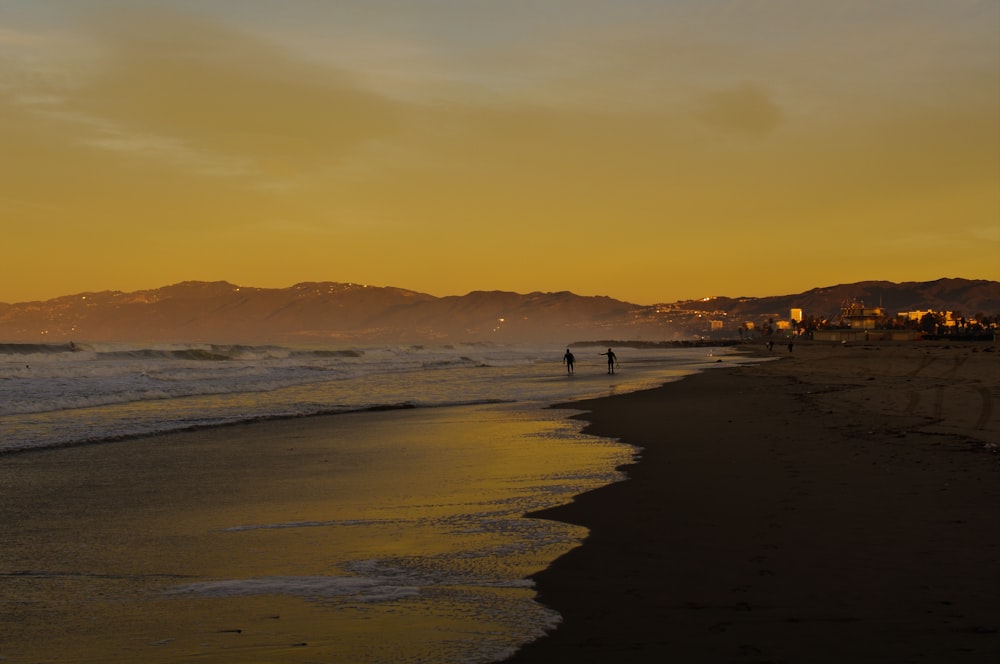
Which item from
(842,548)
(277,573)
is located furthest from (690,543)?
(277,573)

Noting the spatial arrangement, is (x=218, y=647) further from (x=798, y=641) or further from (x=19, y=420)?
(x=19, y=420)

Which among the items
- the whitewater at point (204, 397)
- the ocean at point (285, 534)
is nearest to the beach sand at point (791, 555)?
the ocean at point (285, 534)

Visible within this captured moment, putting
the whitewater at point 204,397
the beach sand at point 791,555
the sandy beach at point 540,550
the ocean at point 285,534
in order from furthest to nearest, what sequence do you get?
the whitewater at point 204,397 → the ocean at point 285,534 → the sandy beach at point 540,550 → the beach sand at point 791,555

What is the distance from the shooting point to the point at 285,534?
8695 mm

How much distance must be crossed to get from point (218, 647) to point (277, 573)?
1.84 m

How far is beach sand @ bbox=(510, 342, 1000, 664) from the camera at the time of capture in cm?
517

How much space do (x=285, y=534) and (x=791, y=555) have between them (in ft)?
15.4

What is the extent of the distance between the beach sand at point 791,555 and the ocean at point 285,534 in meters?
0.51

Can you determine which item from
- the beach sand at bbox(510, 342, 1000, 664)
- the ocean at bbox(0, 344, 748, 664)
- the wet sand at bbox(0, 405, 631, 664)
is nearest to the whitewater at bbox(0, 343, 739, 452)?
the ocean at bbox(0, 344, 748, 664)

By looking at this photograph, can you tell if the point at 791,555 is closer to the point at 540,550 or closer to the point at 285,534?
the point at 540,550

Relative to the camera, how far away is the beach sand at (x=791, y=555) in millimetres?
5168

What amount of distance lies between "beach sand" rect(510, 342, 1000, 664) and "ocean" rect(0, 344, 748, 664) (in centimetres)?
51

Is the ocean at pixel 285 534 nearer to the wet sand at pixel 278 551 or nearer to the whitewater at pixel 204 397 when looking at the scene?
the wet sand at pixel 278 551

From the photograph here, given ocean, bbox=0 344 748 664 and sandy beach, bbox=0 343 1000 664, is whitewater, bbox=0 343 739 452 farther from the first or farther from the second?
sandy beach, bbox=0 343 1000 664
